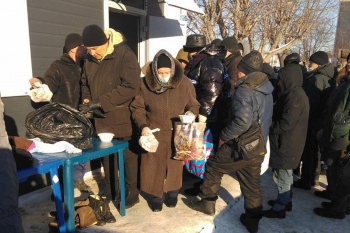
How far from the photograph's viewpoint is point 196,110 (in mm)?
3406

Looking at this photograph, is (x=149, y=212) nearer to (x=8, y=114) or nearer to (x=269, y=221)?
(x=269, y=221)

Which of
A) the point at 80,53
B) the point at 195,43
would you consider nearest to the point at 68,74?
the point at 80,53

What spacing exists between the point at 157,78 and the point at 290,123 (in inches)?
62.6

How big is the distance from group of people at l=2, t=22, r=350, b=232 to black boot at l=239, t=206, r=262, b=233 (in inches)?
0.6

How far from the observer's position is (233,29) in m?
11.0

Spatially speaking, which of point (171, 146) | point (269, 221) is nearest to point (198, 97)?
point (171, 146)

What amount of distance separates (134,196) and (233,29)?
353 inches

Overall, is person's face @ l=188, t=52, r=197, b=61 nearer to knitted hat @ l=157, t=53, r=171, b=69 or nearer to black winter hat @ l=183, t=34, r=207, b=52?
black winter hat @ l=183, t=34, r=207, b=52

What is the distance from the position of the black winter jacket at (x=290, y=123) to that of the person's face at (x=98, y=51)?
2.09 meters

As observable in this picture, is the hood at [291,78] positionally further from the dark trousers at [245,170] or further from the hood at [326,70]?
the hood at [326,70]

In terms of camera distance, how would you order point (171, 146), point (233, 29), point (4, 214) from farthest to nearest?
point (233, 29)
point (171, 146)
point (4, 214)

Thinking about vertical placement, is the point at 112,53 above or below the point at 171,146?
above

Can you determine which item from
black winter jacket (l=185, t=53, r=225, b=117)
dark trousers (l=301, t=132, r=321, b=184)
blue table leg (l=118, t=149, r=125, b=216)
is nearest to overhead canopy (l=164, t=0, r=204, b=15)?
black winter jacket (l=185, t=53, r=225, b=117)

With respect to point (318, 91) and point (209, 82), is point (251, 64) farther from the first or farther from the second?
→ point (318, 91)
